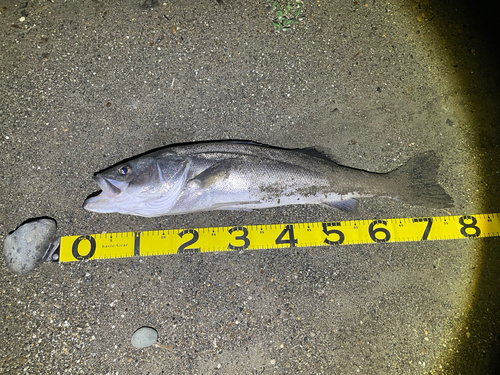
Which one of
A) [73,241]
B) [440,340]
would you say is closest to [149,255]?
[73,241]

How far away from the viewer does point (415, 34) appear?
338 centimetres

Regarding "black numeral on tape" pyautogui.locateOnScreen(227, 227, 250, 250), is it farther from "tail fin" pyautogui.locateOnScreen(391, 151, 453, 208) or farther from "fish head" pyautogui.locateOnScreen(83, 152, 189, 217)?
"tail fin" pyautogui.locateOnScreen(391, 151, 453, 208)

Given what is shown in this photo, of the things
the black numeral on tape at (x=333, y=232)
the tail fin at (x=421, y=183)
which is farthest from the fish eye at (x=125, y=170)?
the tail fin at (x=421, y=183)

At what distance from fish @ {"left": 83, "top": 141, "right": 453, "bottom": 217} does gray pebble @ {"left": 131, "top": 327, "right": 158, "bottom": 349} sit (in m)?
1.32

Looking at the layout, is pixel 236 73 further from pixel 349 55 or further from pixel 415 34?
→ pixel 415 34

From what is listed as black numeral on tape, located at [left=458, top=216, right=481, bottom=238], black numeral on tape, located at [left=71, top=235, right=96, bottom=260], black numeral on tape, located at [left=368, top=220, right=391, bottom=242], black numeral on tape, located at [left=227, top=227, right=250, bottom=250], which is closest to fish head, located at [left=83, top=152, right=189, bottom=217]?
black numeral on tape, located at [left=71, top=235, right=96, bottom=260]

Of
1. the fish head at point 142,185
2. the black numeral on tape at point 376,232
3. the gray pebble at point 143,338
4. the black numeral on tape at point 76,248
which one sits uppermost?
the fish head at point 142,185

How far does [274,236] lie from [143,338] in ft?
6.07

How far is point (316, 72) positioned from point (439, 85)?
5.44ft

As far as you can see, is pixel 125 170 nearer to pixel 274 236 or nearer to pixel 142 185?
pixel 142 185

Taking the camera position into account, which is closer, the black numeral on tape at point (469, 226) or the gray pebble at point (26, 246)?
the gray pebble at point (26, 246)

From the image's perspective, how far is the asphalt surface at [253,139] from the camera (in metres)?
2.89

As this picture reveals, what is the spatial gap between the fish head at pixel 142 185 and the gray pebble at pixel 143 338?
1.33 m

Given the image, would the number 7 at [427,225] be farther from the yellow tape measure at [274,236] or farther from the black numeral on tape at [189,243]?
the black numeral on tape at [189,243]
